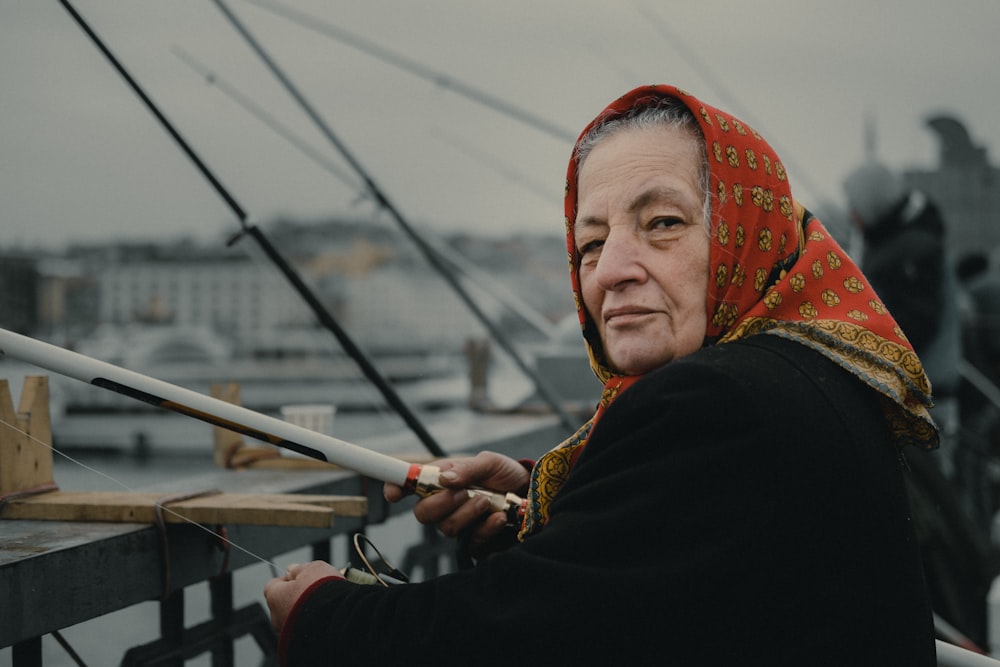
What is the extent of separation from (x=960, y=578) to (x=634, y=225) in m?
3.82

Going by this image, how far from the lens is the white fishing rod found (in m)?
1.57

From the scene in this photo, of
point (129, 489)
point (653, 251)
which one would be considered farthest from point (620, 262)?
point (129, 489)

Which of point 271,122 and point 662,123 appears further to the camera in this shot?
point 271,122

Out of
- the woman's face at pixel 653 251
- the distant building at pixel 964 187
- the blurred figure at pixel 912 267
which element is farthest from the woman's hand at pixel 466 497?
the distant building at pixel 964 187

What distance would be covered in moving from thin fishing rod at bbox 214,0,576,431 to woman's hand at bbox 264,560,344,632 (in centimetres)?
220

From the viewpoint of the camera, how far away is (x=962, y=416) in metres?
7.42

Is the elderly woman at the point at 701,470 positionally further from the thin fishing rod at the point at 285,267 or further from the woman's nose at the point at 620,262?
the thin fishing rod at the point at 285,267

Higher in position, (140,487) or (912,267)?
(912,267)

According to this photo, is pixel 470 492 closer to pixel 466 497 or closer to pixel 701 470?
pixel 466 497

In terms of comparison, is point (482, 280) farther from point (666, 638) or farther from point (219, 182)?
point (666, 638)

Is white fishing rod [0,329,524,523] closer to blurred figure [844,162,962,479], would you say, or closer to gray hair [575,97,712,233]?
gray hair [575,97,712,233]

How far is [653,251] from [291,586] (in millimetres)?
676

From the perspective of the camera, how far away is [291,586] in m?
1.45

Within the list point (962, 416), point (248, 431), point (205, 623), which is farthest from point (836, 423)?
point (962, 416)
